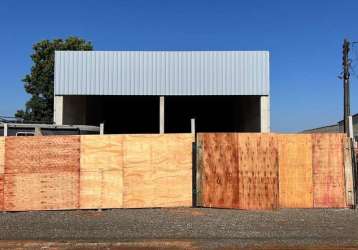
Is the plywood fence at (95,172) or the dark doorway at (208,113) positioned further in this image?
the dark doorway at (208,113)

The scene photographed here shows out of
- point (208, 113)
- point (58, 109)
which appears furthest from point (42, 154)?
point (208, 113)

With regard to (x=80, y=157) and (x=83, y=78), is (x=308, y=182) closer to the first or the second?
(x=80, y=157)

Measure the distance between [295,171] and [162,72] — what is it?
51.8 feet

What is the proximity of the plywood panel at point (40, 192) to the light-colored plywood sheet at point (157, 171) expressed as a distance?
60.9 inches

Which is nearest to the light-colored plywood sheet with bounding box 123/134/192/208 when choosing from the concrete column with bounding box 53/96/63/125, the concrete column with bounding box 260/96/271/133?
the concrete column with bounding box 260/96/271/133

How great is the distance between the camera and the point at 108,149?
12.9 metres

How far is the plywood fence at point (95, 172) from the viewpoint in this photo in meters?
12.7

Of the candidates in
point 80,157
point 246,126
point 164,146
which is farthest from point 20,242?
point 246,126

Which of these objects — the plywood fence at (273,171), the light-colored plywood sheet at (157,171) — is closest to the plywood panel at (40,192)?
the light-colored plywood sheet at (157,171)

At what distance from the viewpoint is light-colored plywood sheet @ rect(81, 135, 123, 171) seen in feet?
42.3

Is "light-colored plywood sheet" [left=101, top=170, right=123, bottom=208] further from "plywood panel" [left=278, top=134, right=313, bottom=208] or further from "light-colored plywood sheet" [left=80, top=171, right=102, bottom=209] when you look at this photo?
"plywood panel" [left=278, top=134, right=313, bottom=208]

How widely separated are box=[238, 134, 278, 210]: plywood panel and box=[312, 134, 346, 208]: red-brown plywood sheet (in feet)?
4.10

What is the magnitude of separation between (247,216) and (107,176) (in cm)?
399

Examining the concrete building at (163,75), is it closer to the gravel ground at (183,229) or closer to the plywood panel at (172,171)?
the plywood panel at (172,171)
